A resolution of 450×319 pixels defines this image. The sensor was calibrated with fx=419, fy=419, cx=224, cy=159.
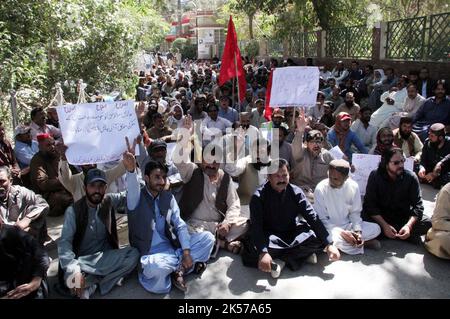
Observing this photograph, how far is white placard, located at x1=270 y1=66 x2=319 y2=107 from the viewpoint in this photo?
5.53 m

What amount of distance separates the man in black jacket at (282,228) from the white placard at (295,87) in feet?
5.89

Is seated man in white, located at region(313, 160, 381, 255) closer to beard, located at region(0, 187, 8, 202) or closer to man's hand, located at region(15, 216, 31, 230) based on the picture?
man's hand, located at region(15, 216, 31, 230)

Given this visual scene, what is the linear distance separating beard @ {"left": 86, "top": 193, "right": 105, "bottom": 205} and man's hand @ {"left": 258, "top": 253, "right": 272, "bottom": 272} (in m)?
1.52

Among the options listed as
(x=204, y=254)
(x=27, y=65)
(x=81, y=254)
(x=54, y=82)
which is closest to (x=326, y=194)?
(x=204, y=254)

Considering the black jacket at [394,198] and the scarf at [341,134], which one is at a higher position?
the scarf at [341,134]

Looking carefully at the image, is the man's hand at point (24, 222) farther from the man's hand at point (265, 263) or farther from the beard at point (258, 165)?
the beard at point (258, 165)

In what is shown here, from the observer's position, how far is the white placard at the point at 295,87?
5.53 metres

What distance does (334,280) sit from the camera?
3742 millimetres

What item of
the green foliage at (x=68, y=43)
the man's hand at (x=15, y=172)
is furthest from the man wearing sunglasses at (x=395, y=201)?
the green foliage at (x=68, y=43)

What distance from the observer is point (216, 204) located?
14.7ft

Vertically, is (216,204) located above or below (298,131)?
below

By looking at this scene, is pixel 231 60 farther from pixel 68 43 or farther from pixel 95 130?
pixel 68 43
